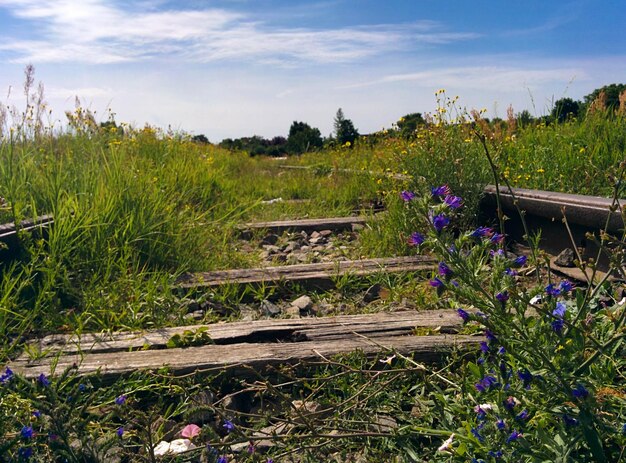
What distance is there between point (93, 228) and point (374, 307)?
1.82 meters

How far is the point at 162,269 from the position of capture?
395cm

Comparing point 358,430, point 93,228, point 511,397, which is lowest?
point 358,430

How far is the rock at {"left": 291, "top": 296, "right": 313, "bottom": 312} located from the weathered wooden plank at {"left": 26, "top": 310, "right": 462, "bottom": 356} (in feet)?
1.76

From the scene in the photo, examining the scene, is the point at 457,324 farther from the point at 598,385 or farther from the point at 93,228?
the point at 93,228

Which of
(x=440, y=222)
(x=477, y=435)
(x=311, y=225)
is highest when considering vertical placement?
(x=440, y=222)

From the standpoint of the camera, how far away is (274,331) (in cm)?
283

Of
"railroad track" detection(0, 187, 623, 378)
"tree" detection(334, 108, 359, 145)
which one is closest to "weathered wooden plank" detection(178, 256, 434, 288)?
"railroad track" detection(0, 187, 623, 378)

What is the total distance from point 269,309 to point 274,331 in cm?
59

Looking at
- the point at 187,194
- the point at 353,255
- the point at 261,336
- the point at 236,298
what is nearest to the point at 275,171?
the point at 187,194

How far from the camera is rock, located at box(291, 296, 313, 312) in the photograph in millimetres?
3434

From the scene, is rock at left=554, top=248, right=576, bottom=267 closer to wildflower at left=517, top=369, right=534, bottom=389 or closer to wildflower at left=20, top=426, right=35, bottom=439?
wildflower at left=517, top=369, right=534, bottom=389

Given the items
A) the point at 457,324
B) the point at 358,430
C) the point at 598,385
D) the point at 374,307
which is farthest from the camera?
the point at 374,307

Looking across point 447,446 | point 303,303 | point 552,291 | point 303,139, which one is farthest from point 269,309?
point 303,139

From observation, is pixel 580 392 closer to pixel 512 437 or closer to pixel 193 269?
pixel 512 437
